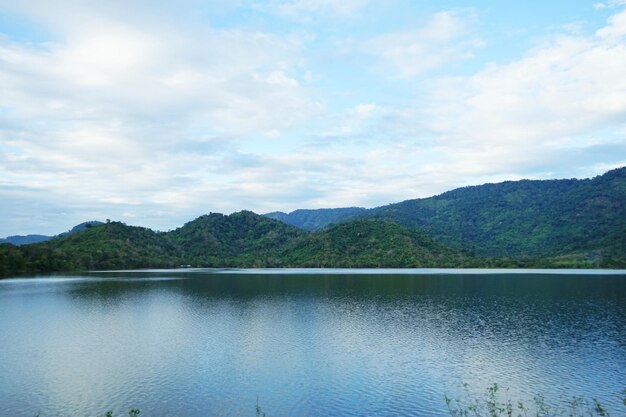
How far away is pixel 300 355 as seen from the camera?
51562 mm

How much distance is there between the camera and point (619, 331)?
62406 millimetres

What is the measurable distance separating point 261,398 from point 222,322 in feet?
125

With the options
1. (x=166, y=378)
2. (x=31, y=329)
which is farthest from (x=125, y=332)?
(x=166, y=378)

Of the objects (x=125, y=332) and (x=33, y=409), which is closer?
(x=33, y=409)

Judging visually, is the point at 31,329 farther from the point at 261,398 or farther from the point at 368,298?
the point at 368,298

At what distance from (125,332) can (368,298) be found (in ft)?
184

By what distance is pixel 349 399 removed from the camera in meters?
36.5

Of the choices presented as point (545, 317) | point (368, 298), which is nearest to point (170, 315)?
point (368, 298)

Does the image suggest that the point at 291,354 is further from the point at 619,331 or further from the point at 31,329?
the point at 619,331

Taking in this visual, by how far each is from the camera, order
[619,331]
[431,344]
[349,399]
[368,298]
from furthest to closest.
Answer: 1. [368,298]
2. [619,331]
3. [431,344]
4. [349,399]

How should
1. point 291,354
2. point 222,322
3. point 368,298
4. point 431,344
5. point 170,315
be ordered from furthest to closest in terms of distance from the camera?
point 368,298 → point 170,315 → point 222,322 → point 431,344 → point 291,354

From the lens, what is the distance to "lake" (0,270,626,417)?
3628 cm

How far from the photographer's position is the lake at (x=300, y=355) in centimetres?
3628

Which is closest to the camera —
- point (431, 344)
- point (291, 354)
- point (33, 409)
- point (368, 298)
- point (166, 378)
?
point (33, 409)
